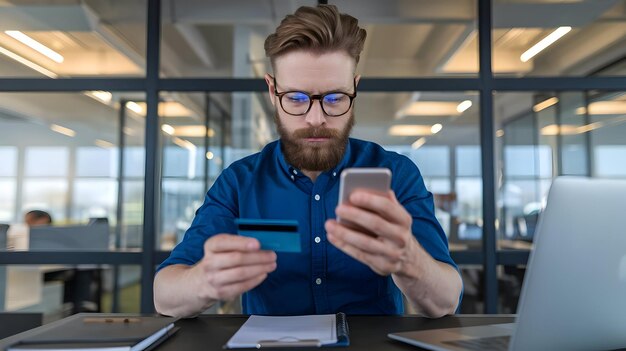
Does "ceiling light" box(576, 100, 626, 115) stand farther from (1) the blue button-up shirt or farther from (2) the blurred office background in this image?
(1) the blue button-up shirt

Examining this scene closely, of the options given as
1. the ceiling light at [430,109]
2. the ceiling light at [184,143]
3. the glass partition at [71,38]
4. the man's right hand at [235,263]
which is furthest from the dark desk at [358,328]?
the ceiling light at [184,143]

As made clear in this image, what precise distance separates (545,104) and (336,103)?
4194mm

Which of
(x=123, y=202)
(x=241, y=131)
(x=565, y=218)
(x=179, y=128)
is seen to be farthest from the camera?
(x=241, y=131)

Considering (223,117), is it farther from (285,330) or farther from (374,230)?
(374,230)

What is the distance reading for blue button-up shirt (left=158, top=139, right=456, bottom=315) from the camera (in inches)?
61.1

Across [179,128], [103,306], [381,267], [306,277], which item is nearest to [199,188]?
[179,128]

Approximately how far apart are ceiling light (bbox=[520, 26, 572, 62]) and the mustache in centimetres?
334

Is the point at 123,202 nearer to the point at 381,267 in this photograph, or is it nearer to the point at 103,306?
the point at 103,306

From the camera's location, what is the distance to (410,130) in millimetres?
5441

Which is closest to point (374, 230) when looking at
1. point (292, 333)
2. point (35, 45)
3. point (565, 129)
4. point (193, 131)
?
point (292, 333)

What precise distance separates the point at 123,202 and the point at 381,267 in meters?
3.84

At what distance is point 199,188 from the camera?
4.99 metres

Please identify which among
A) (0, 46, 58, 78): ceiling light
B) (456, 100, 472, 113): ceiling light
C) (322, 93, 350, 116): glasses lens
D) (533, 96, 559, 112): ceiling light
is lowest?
(322, 93, 350, 116): glasses lens

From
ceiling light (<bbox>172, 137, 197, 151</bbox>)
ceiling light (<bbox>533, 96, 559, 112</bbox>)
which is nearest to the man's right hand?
ceiling light (<bbox>172, 137, 197, 151</bbox>)
